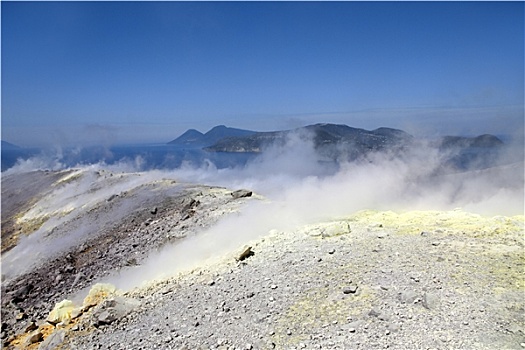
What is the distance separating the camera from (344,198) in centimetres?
1812

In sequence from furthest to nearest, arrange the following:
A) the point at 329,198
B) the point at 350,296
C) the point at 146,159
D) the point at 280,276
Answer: the point at 146,159 < the point at 329,198 < the point at 280,276 < the point at 350,296

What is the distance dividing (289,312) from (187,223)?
340 inches

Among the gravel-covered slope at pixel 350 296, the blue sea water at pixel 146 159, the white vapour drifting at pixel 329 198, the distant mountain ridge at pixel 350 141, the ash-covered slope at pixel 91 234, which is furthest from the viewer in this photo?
the blue sea water at pixel 146 159

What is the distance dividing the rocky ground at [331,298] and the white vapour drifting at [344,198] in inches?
49.8

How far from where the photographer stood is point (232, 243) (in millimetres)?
11367

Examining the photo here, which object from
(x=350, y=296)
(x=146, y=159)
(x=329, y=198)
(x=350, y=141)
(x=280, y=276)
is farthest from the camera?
(x=146, y=159)

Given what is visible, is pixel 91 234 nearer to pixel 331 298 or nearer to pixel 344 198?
pixel 344 198

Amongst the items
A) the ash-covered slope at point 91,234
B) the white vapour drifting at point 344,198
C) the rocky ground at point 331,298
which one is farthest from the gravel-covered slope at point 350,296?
the ash-covered slope at point 91,234

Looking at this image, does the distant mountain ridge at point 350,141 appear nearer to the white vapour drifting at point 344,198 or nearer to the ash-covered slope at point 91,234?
the white vapour drifting at point 344,198

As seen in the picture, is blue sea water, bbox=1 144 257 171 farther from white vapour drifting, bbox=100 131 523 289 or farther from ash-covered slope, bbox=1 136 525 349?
ash-covered slope, bbox=1 136 525 349

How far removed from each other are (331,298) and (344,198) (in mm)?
11469

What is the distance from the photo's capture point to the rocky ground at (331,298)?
5.98 meters

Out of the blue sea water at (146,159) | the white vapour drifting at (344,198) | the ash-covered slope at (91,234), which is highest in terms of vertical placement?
the blue sea water at (146,159)

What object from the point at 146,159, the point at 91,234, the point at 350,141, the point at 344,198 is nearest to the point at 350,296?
the point at 344,198
